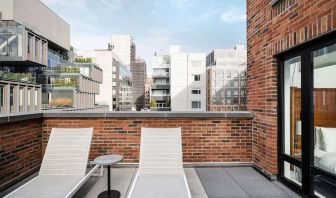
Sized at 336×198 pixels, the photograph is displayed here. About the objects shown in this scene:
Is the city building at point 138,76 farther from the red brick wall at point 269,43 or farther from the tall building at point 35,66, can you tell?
the red brick wall at point 269,43

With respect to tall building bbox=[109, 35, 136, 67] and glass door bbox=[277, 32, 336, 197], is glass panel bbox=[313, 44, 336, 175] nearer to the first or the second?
glass door bbox=[277, 32, 336, 197]

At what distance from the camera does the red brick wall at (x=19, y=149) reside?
4.33 metres

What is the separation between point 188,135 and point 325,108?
2.93 meters

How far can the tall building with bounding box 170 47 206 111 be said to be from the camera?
61.9m

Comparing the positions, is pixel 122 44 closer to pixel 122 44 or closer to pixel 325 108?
pixel 122 44

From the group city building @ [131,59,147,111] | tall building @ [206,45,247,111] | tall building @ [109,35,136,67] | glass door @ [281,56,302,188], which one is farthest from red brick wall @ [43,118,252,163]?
city building @ [131,59,147,111]

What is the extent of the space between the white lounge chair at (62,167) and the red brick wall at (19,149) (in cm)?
63

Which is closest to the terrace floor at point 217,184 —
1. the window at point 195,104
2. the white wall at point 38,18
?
the white wall at point 38,18

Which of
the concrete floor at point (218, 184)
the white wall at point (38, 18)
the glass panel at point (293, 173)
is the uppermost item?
the white wall at point (38, 18)

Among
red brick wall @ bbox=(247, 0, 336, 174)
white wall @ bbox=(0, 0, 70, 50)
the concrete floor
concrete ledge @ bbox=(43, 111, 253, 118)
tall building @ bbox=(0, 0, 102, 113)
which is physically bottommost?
the concrete floor

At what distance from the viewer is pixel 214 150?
573 cm

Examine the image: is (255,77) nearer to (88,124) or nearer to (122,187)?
(122,187)

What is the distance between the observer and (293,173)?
14.3 ft

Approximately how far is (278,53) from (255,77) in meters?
1.03
